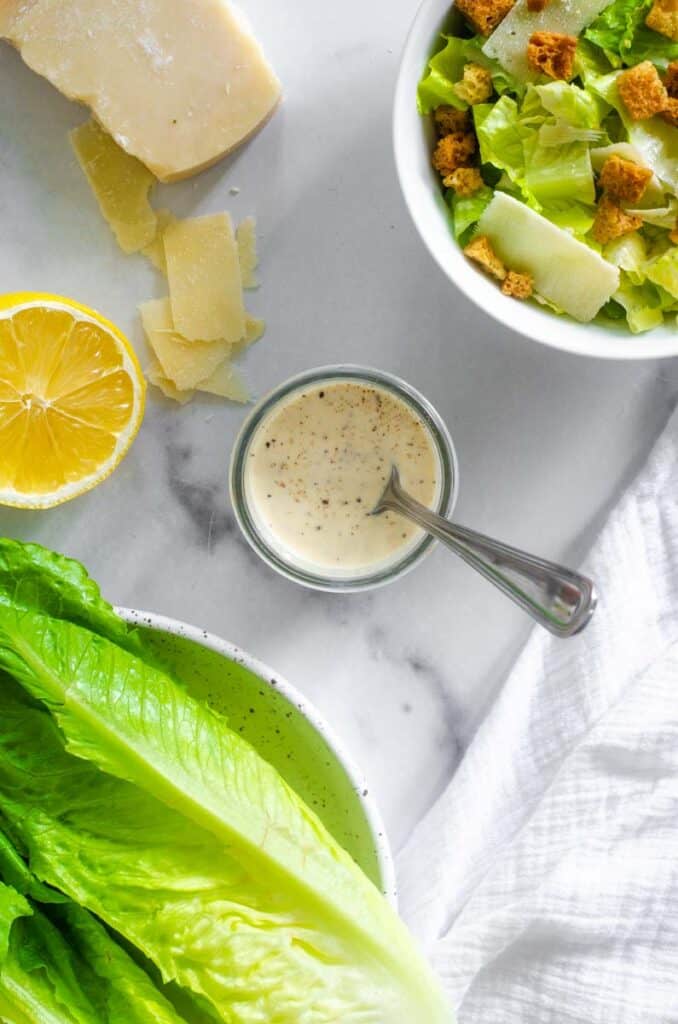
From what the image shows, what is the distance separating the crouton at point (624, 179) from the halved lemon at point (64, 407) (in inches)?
27.8

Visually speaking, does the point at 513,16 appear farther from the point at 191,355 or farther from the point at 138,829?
the point at 138,829

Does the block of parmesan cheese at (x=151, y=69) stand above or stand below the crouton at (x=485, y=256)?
above

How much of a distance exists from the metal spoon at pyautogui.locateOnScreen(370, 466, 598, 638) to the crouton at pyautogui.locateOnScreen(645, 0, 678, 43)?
2.35 feet

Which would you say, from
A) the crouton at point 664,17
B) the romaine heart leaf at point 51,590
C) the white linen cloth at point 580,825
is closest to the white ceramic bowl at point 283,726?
the romaine heart leaf at point 51,590

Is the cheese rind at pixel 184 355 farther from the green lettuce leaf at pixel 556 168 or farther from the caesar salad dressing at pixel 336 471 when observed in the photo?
the green lettuce leaf at pixel 556 168

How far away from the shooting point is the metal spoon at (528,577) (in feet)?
4.95

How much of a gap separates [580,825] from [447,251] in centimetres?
84

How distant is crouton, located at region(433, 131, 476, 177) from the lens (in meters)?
1.66

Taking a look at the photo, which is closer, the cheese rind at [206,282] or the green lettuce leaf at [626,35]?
the green lettuce leaf at [626,35]

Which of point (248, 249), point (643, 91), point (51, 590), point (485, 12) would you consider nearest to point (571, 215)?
point (643, 91)

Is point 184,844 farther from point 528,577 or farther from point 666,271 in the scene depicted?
point 666,271

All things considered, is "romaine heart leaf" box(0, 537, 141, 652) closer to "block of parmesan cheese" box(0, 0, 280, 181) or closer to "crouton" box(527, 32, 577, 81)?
"block of parmesan cheese" box(0, 0, 280, 181)

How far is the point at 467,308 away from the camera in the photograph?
6.09 feet

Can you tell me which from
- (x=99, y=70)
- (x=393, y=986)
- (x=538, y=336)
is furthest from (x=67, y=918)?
(x=99, y=70)
